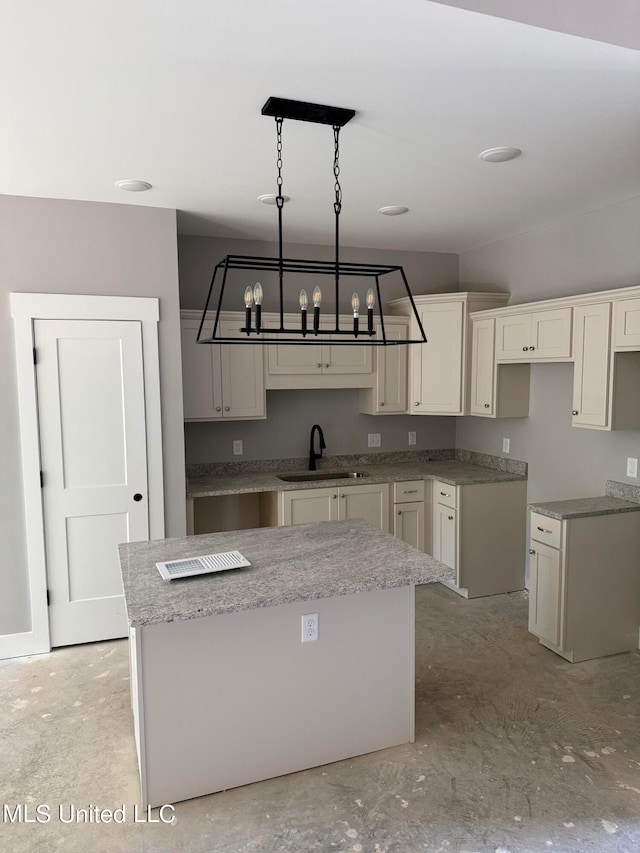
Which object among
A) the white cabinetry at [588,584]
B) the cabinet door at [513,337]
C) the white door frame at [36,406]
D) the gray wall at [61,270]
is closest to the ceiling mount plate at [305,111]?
the gray wall at [61,270]

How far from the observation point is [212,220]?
3.98 m

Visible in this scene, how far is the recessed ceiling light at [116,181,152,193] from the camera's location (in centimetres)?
315

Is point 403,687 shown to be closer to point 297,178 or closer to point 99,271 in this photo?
point 297,178

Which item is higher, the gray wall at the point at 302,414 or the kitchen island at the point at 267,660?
the gray wall at the point at 302,414

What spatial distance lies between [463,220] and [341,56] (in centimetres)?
235

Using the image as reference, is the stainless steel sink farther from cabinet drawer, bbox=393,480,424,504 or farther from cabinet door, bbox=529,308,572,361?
cabinet door, bbox=529,308,572,361

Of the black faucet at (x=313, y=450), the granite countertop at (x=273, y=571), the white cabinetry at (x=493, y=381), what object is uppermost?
the white cabinetry at (x=493, y=381)

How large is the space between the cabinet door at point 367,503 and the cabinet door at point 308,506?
0.23ft

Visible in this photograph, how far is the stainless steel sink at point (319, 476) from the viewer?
4.63 metres

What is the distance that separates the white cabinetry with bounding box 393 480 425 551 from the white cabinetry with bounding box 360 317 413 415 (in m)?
0.63

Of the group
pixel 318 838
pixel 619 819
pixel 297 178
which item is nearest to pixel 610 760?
pixel 619 819

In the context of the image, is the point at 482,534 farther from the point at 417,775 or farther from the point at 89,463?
the point at 89,463

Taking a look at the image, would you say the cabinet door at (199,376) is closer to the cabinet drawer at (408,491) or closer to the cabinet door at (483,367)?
the cabinet drawer at (408,491)

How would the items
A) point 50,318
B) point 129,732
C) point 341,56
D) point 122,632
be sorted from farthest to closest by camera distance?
1. point 122,632
2. point 50,318
3. point 129,732
4. point 341,56
